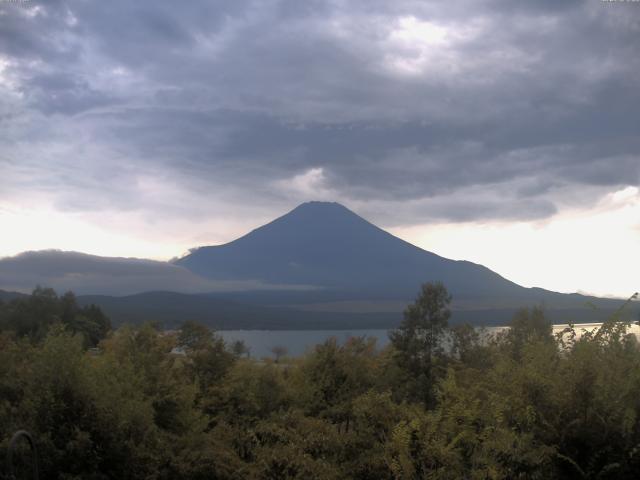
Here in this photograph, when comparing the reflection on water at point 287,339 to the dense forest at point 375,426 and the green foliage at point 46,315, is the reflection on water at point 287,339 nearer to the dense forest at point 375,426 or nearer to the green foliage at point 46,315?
the dense forest at point 375,426

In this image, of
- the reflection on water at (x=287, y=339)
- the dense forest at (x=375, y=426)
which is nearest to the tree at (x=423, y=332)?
the reflection on water at (x=287, y=339)

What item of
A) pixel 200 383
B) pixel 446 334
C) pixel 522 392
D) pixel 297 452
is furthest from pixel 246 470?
pixel 446 334

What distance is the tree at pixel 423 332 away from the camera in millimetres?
27297

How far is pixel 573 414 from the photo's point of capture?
8.12 metres

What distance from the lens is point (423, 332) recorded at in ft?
93.0

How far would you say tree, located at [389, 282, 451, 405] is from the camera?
27297mm

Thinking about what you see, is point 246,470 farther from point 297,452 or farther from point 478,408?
point 478,408

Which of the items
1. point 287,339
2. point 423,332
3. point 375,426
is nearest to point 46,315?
point 423,332

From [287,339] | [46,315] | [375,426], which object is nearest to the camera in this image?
[375,426]

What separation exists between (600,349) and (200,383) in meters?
14.1

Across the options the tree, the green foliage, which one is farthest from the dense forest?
the green foliage

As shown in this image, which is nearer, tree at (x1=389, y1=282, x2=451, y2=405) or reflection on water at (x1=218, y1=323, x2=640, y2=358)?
tree at (x1=389, y1=282, x2=451, y2=405)

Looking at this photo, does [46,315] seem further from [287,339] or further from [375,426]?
[287,339]

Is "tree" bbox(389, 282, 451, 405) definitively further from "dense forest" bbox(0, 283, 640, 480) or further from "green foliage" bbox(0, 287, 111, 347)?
"green foliage" bbox(0, 287, 111, 347)
